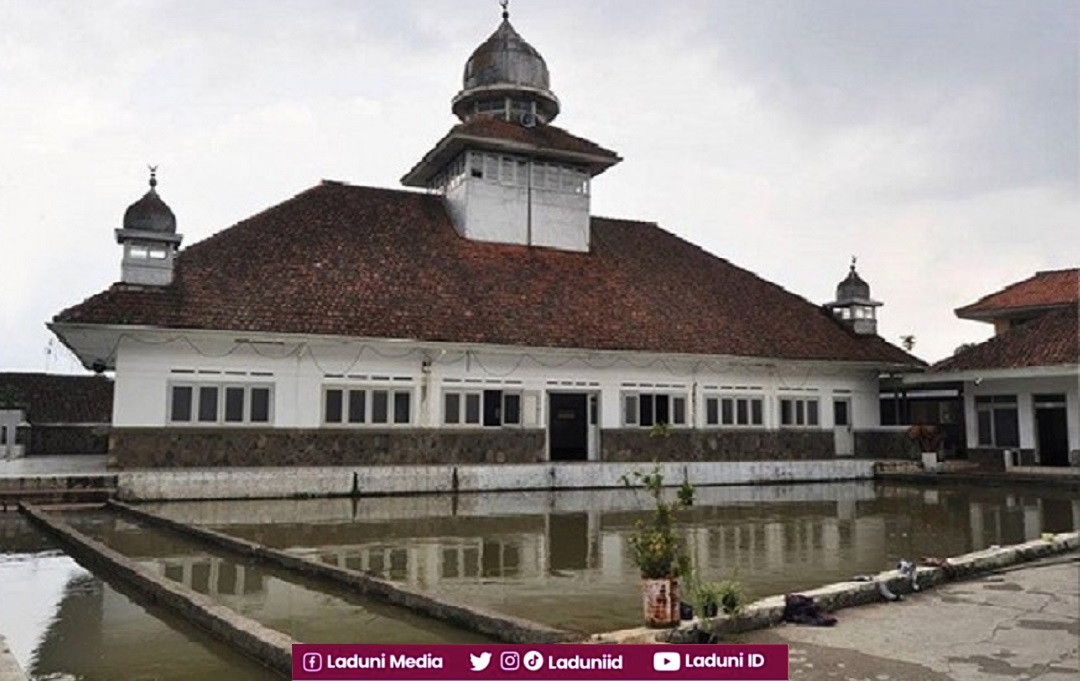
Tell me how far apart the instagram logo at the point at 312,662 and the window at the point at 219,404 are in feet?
45.8

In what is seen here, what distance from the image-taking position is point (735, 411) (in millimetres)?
22812

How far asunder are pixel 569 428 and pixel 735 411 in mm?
4517

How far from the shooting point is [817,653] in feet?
18.0

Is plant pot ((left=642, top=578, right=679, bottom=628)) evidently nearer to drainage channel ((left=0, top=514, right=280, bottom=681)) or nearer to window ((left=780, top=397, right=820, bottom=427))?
drainage channel ((left=0, top=514, right=280, bottom=681))

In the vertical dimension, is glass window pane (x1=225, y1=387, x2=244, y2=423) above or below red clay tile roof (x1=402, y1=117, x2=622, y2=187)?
below

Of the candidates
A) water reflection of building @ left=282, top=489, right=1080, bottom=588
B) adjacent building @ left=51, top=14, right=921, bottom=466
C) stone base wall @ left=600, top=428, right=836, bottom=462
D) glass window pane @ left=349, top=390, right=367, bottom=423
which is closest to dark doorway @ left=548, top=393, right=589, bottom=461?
adjacent building @ left=51, top=14, right=921, bottom=466

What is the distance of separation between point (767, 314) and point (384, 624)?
1974 cm

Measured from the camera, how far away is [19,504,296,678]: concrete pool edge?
5406 mm

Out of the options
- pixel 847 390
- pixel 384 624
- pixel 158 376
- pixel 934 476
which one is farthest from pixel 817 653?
pixel 847 390

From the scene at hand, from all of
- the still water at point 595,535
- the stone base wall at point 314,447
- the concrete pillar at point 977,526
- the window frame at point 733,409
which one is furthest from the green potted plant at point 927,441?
the stone base wall at point 314,447

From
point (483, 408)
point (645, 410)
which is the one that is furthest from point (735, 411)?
point (483, 408)

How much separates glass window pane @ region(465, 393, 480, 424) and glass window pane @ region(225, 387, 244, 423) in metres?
4.73

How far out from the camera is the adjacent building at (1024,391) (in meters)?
22.0

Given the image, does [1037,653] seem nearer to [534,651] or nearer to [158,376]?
[534,651]
